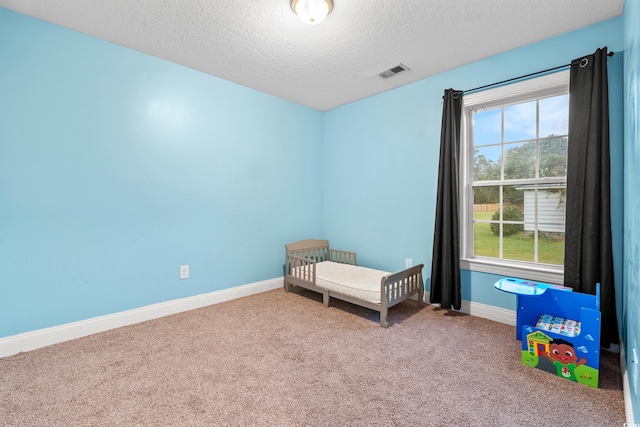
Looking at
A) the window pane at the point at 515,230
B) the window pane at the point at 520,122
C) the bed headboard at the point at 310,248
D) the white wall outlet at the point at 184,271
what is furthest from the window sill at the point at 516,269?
the white wall outlet at the point at 184,271

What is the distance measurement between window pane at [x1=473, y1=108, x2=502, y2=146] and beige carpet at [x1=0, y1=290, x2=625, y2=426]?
1626mm

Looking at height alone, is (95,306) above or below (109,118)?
below

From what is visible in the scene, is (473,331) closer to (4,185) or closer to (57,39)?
(4,185)

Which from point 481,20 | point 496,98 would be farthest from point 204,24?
point 496,98

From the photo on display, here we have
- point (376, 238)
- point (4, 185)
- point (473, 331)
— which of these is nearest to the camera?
point (4, 185)

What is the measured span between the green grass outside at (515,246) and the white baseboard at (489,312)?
467 mm

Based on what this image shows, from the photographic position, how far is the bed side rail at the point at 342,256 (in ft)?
11.4

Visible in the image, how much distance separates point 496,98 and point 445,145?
21.2 inches

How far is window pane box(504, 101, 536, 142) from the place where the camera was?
7.79ft

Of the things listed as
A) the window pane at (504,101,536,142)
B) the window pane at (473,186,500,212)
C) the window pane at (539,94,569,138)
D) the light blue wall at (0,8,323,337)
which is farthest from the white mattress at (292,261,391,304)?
the window pane at (539,94,569,138)

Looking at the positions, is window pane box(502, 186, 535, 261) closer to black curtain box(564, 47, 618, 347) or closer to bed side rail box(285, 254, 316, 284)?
black curtain box(564, 47, 618, 347)

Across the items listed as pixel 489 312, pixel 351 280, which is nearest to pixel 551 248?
pixel 489 312

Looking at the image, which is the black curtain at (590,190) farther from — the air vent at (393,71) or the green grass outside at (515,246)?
the air vent at (393,71)

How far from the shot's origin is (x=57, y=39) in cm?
206
